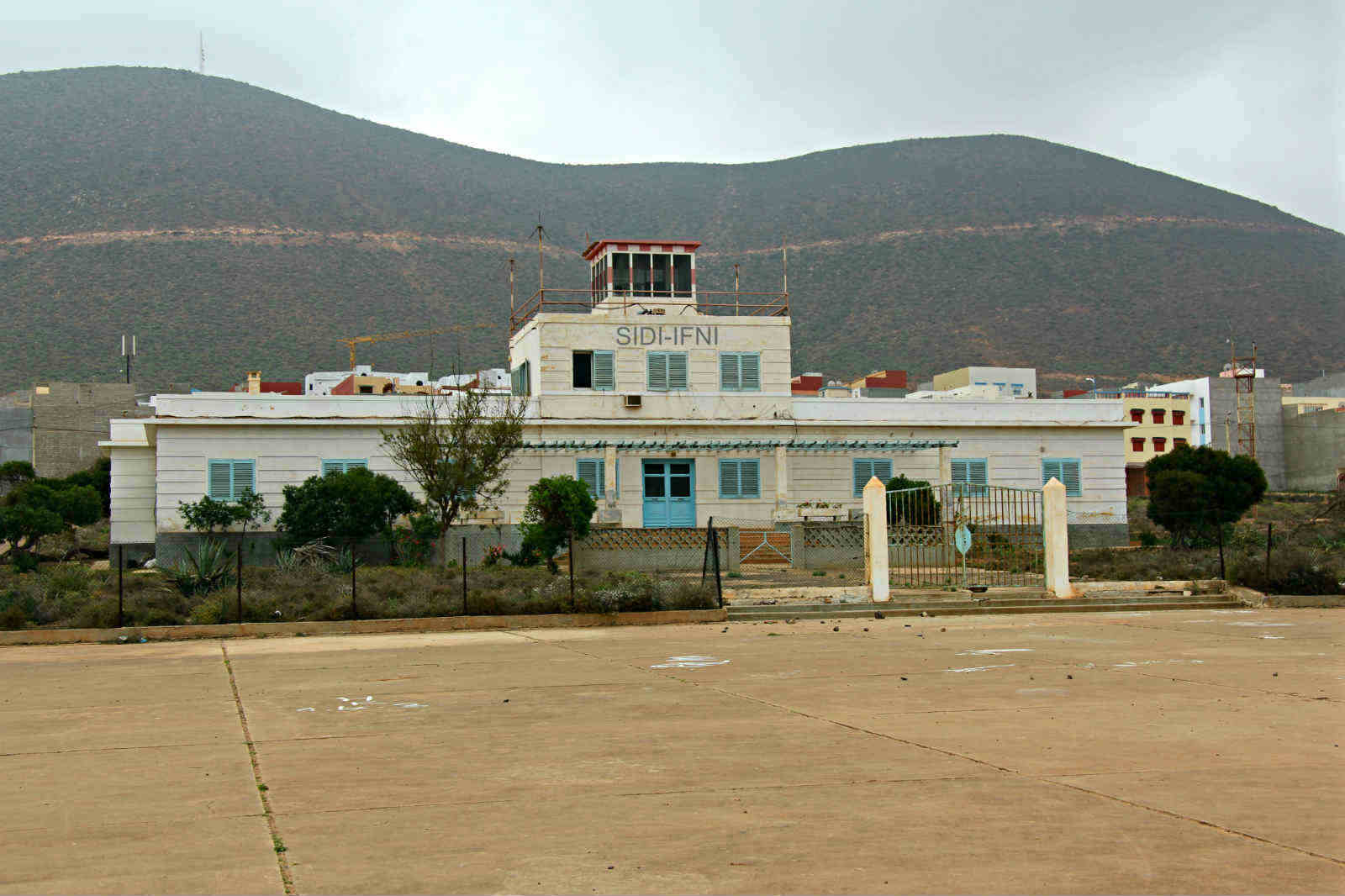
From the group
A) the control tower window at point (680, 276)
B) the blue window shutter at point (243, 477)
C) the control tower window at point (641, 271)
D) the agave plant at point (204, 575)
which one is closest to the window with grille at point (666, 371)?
the control tower window at point (641, 271)

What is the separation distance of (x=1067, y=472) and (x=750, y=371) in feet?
33.9

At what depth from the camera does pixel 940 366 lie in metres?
95.4

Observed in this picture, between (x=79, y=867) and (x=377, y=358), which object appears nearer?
(x=79, y=867)

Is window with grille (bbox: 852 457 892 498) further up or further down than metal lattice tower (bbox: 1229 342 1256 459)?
further down

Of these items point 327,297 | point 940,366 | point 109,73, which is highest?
point 109,73

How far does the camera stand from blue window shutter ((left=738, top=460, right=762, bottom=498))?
3797cm

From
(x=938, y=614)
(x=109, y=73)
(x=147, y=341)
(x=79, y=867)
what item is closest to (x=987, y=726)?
(x=79, y=867)

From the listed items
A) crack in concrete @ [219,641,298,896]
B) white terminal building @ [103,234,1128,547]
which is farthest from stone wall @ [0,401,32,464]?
crack in concrete @ [219,641,298,896]

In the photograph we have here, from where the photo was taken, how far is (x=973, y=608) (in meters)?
20.5

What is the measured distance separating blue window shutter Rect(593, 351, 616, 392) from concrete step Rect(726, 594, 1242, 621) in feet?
58.9

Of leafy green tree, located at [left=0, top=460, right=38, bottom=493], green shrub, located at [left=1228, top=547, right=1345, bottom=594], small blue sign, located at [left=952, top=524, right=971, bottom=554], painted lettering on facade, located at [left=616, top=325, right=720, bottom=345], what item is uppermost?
painted lettering on facade, located at [left=616, top=325, right=720, bottom=345]

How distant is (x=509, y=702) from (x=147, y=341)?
80997 millimetres

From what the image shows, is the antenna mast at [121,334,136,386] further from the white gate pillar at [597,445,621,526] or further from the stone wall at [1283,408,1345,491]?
the stone wall at [1283,408,1345,491]

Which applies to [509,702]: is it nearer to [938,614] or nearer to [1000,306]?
[938,614]
